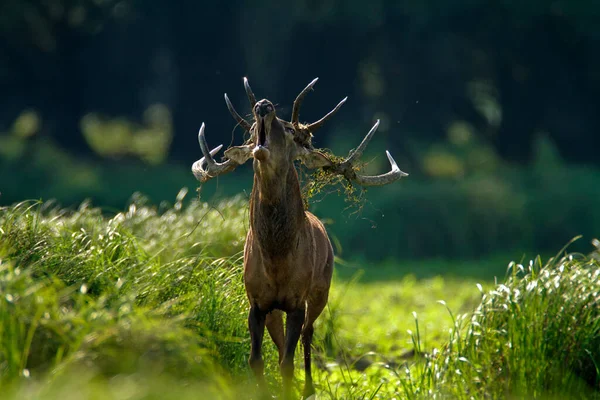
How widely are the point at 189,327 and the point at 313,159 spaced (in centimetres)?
149

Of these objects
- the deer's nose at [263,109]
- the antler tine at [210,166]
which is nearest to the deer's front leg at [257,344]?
the antler tine at [210,166]

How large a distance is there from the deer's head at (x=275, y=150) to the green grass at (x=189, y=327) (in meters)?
0.44

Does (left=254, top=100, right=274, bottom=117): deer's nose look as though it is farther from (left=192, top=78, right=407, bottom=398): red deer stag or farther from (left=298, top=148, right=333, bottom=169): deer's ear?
(left=298, top=148, right=333, bottom=169): deer's ear

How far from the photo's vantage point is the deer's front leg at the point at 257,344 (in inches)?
229

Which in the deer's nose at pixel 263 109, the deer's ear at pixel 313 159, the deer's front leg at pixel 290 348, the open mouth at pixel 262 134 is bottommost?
the deer's front leg at pixel 290 348

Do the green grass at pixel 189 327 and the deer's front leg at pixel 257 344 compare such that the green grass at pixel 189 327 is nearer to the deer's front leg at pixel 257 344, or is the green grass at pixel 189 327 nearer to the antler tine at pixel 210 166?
the deer's front leg at pixel 257 344

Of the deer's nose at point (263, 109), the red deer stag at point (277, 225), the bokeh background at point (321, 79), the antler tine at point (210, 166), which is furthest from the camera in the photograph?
the bokeh background at point (321, 79)

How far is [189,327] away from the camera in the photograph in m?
5.63

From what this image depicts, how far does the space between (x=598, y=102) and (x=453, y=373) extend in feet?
61.5

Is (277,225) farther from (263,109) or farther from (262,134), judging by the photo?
(263,109)

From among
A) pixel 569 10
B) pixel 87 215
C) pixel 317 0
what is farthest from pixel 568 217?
pixel 87 215

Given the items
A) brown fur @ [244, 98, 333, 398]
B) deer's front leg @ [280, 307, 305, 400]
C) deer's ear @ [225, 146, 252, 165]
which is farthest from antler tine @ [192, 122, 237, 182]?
deer's front leg @ [280, 307, 305, 400]

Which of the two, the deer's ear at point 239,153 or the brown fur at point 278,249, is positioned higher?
the deer's ear at point 239,153

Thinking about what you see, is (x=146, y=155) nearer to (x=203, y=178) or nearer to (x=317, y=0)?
(x=317, y=0)
